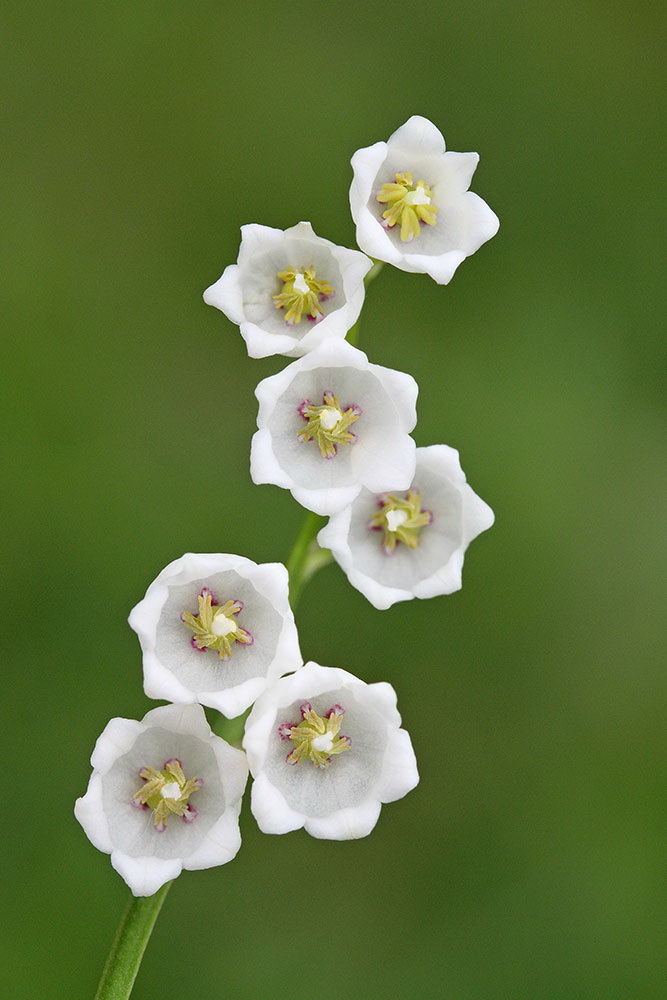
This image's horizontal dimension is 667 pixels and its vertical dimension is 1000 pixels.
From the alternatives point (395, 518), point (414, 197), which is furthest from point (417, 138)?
point (395, 518)

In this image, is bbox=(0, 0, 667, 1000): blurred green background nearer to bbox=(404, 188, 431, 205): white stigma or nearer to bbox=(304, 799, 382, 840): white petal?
bbox=(304, 799, 382, 840): white petal

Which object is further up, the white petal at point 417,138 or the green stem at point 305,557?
the white petal at point 417,138

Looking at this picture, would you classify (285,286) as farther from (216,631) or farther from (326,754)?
(326,754)

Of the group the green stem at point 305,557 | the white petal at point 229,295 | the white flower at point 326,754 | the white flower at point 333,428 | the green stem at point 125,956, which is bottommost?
the green stem at point 125,956

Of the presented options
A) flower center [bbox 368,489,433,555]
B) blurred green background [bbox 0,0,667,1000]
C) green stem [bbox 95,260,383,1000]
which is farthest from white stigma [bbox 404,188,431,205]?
blurred green background [bbox 0,0,667,1000]

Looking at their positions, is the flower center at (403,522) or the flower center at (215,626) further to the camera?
the flower center at (403,522)

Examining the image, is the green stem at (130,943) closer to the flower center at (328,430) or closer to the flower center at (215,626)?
the flower center at (215,626)

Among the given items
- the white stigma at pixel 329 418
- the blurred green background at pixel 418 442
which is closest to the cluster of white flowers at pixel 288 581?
the white stigma at pixel 329 418
